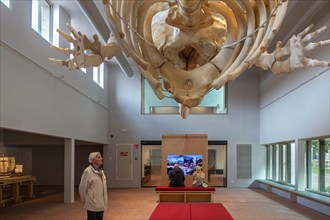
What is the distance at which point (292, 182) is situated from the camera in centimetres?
1590

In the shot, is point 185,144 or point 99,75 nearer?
point 185,144

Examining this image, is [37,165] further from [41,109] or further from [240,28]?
[240,28]

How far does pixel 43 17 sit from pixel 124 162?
973 cm

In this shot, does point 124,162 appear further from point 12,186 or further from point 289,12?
point 289,12

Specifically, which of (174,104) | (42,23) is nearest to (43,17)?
(42,23)

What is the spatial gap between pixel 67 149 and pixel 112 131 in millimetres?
6751

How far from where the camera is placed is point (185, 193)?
11750 mm

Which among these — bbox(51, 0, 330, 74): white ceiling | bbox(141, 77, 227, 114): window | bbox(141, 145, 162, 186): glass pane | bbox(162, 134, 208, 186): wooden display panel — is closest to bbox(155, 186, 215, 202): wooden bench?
bbox(162, 134, 208, 186): wooden display panel

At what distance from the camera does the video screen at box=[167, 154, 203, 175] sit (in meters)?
16.5

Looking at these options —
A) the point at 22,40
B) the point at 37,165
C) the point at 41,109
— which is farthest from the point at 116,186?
the point at 22,40

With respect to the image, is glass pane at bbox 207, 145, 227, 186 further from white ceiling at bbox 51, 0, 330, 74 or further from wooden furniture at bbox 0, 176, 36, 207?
wooden furniture at bbox 0, 176, 36, 207

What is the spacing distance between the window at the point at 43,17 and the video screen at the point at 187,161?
23.3ft

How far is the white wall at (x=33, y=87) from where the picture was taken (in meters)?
8.78

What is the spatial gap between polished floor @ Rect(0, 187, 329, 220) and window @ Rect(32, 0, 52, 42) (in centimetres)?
526
